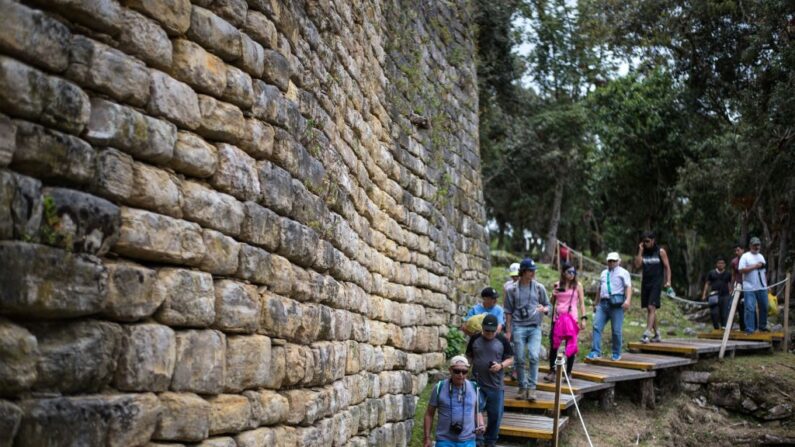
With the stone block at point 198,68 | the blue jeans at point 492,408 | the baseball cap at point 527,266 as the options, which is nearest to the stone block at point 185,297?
the stone block at point 198,68

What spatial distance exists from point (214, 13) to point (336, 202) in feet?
7.41

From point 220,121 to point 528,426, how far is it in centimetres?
620

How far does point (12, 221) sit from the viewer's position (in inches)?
111

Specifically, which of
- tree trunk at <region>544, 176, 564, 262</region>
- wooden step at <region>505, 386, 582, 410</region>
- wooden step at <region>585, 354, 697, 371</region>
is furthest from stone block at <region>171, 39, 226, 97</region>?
tree trunk at <region>544, 176, 564, 262</region>

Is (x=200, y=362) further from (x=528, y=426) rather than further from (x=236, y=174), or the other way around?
(x=528, y=426)

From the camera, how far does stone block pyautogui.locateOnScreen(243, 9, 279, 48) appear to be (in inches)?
178

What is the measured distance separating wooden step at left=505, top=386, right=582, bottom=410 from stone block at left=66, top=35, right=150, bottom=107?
24.0 feet

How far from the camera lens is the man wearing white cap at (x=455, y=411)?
7.54 meters

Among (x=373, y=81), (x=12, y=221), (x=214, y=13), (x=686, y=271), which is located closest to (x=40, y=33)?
(x=12, y=221)

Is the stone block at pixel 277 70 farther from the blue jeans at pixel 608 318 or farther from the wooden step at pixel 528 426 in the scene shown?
the blue jeans at pixel 608 318

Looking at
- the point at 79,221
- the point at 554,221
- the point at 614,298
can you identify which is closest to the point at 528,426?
the point at 614,298

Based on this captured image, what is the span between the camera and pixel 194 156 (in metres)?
3.88

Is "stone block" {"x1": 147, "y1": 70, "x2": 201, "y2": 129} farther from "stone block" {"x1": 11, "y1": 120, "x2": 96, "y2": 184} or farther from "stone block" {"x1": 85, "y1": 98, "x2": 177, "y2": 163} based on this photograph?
"stone block" {"x1": 11, "y1": 120, "x2": 96, "y2": 184}

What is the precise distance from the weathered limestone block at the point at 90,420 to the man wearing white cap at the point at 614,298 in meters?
8.87
